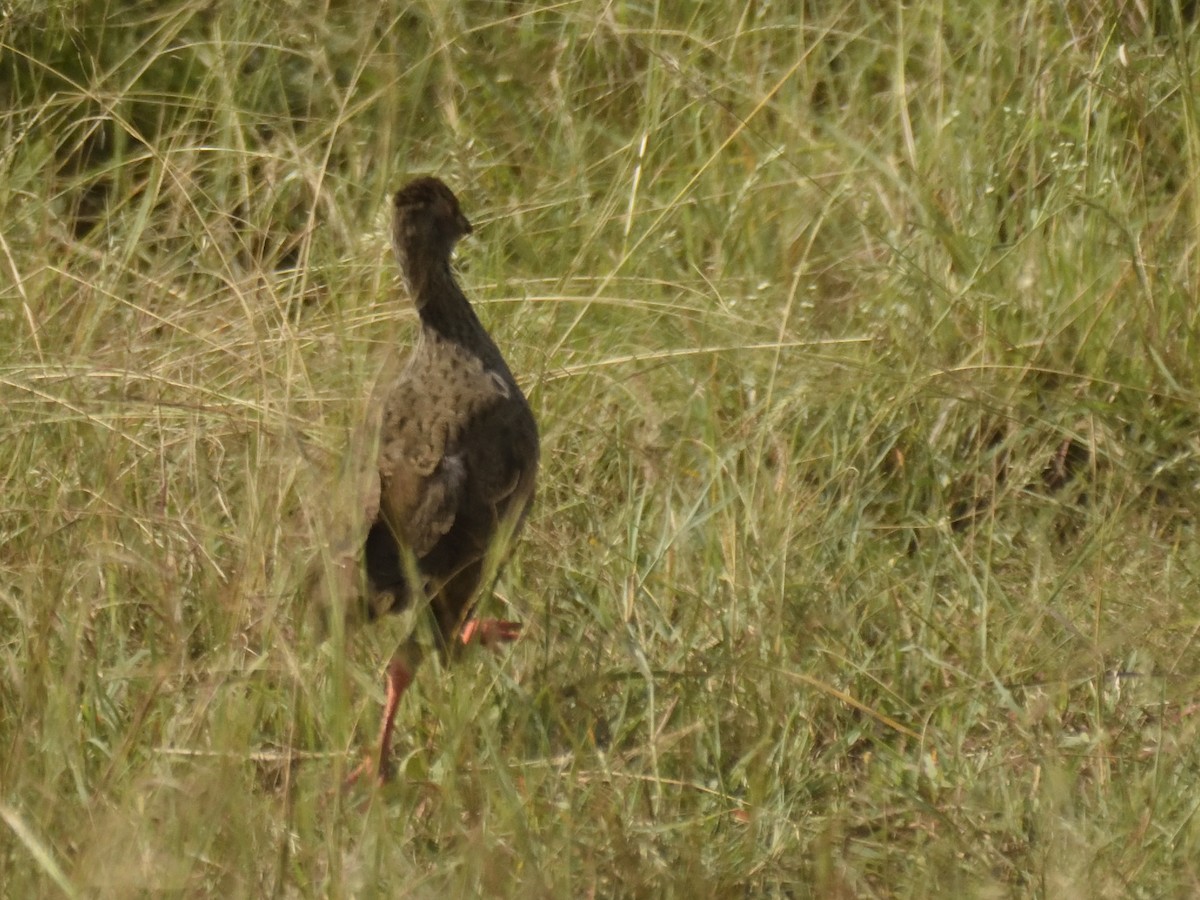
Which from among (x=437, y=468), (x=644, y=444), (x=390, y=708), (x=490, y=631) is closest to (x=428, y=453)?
(x=437, y=468)

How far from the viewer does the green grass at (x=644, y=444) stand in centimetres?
333

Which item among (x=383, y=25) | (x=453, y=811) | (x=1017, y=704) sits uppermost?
(x=383, y=25)

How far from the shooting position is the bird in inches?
154

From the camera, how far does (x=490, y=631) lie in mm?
4137

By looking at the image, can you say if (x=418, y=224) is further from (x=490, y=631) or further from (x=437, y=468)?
(x=490, y=631)

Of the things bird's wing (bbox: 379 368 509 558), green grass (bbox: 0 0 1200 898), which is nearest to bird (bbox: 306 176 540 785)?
bird's wing (bbox: 379 368 509 558)

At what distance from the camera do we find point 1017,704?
3.88 m

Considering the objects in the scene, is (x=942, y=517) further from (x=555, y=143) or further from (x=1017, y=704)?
(x=555, y=143)

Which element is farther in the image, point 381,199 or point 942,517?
point 381,199

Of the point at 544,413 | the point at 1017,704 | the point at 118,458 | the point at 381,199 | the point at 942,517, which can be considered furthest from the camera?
the point at 381,199

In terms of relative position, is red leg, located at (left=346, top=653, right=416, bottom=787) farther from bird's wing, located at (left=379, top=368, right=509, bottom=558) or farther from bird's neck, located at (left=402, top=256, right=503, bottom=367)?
bird's neck, located at (left=402, top=256, right=503, bottom=367)

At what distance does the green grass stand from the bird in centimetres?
12

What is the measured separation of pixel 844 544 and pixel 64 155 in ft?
9.25

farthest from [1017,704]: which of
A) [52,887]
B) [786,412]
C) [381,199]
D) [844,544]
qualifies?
[381,199]
